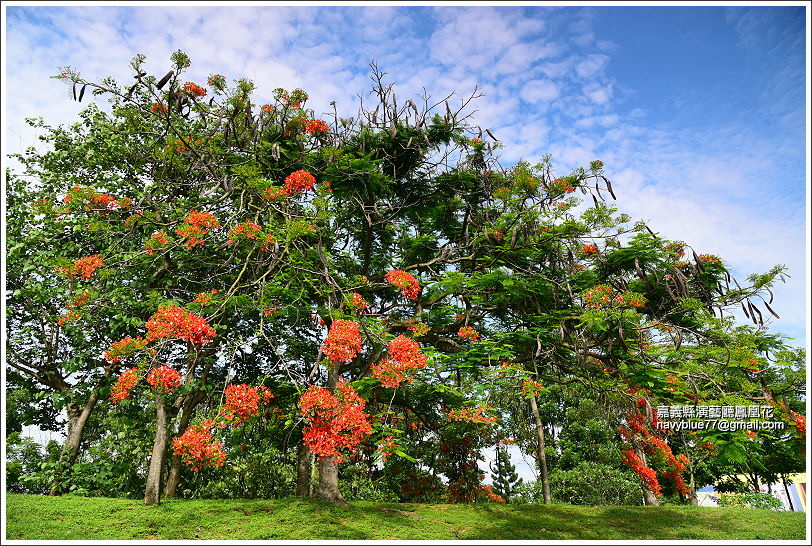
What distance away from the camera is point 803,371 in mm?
8859

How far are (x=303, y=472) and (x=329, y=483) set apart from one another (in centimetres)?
187

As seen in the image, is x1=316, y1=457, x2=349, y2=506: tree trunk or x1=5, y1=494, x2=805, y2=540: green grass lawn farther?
x1=316, y1=457, x2=349, y2=506: tree trunk

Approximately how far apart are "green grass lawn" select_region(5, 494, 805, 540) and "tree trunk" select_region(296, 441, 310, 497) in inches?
57.1

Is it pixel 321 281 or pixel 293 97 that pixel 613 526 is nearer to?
pixel 321 281

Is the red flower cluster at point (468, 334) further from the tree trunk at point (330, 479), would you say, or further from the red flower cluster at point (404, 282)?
the tree trunk at point (330, 479)

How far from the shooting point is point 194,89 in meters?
9.09

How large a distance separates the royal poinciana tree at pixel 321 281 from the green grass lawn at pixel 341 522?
879 mm

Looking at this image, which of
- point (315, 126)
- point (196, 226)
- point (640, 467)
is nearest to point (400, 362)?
point (196, 226)

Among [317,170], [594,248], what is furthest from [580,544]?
[317,170]

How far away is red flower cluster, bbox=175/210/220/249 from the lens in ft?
25.0

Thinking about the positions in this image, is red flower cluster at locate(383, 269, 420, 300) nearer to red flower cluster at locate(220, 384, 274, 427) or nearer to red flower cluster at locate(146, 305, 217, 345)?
red flower cluster at locate(220, 384, 274, 427)

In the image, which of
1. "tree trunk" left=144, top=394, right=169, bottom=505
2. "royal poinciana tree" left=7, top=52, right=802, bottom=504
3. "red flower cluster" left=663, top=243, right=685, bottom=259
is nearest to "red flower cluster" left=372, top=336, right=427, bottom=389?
"royal poinciana tree" left=7, top=52, right=802, bottom=504

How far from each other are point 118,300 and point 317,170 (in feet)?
14.4

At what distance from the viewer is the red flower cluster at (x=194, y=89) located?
9.01m
